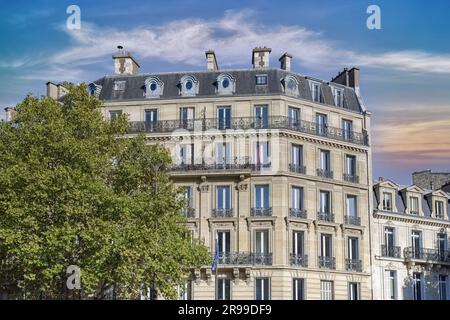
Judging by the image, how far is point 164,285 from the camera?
29016 millimetres

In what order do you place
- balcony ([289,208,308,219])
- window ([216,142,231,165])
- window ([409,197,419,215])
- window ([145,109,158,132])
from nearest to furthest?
balcony ([289,208,308,219]) → window ([216,142,231,165]) → window ([145,109,158,132]) → window ([409,197,419,215])

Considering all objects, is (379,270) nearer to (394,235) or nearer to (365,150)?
(394,235)

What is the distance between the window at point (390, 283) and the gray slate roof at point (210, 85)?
10781 millimetres

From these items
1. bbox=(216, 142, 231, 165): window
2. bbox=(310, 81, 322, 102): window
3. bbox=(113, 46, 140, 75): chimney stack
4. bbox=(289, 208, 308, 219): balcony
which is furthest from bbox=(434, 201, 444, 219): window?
bbox=(113, 46, 140, 75): chimney stack

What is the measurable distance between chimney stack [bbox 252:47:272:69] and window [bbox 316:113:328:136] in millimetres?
4666

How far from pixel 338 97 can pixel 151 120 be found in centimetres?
1229

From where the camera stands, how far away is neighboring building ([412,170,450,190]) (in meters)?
→ 53.2

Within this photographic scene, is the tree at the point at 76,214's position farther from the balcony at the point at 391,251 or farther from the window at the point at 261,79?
the balcony at the point at 391,251

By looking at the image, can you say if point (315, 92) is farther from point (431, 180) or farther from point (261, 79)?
point (431, 180)

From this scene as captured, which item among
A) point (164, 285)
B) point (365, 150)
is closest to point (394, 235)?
point (365, 150)

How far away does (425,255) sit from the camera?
4719 centimetres

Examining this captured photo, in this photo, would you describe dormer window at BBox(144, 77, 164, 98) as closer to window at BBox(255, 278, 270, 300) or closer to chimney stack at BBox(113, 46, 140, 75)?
chimney stack at BBox(113, 46, 140, 75)

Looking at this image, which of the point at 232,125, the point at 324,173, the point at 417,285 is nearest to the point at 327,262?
the point at 324,173

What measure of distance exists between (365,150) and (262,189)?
312 inches
